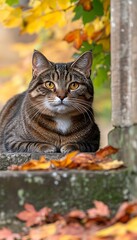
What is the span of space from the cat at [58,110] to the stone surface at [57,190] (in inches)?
60.2

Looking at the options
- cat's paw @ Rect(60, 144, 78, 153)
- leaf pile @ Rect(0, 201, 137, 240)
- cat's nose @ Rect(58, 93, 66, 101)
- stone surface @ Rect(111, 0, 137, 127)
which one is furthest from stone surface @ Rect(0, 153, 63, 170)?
leaf pile @ Rect(0, 201, 137, 240)

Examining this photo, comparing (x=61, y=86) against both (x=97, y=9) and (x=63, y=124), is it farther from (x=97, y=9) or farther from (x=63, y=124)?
(x=97, y=9)

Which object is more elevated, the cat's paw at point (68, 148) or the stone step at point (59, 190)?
the cat's paw at point (68, 148)

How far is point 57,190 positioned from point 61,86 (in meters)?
1.74

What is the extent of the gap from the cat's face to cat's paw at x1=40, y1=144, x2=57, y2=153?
0.76 ft

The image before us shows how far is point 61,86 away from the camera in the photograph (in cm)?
532

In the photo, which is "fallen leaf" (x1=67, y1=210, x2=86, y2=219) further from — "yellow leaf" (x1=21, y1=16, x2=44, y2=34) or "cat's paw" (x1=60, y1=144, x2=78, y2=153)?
"yellow leaf" (x1=21, y1=16, x2=44, y2=34)

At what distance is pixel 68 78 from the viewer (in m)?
5.40

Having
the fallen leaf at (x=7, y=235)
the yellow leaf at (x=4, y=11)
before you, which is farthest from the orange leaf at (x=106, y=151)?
the yellow leaf at (x=4, y=11)

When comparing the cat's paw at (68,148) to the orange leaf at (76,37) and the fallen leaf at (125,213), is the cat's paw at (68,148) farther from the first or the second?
the fallen leaf at (125,213)

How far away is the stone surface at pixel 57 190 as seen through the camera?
3.65m

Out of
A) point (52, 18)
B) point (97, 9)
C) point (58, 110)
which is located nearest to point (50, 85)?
point (58, 110)

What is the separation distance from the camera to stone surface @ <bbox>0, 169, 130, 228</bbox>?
3.65m

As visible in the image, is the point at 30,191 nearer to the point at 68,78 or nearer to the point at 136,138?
the point at 136,138
